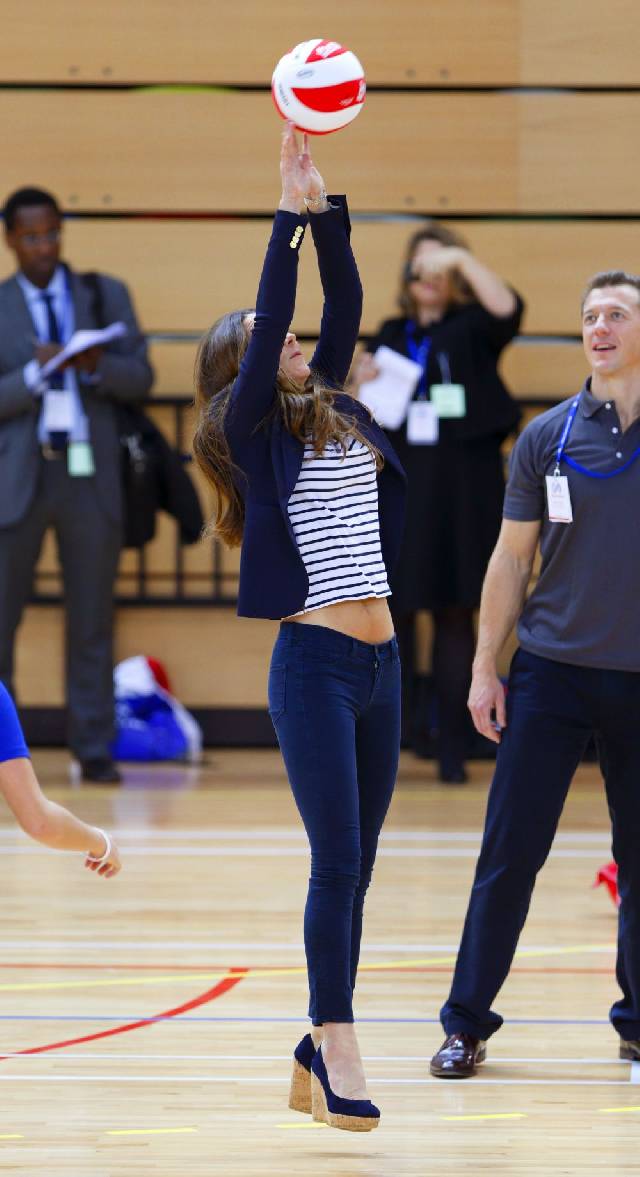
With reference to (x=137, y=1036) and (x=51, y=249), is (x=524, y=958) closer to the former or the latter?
(x=137, y=1036)

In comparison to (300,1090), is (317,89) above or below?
above

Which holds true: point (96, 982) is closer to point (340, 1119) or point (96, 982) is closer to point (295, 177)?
point (340, 1119)

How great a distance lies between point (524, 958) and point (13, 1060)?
57.4 inches

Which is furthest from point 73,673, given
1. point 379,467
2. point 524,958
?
point 379,467

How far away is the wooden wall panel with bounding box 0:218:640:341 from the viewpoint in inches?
313

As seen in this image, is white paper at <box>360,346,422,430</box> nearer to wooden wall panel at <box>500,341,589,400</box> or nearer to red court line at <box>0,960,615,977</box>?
wooden wall panel at <box>500,341,589,400</box>

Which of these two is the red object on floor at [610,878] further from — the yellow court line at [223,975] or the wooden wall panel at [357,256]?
the wooden wall panel at [357,256]

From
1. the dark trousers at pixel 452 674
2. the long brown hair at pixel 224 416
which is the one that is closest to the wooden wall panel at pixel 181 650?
the dark trousers at pixel 452 674

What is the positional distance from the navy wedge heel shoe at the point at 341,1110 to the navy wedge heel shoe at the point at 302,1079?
0.43ft

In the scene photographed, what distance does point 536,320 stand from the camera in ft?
26.1

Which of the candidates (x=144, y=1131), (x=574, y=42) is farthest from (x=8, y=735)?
(x=574, y=42)

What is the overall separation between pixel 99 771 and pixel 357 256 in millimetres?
2507

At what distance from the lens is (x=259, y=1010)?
4.11 metres

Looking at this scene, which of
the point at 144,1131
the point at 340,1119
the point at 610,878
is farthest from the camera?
the point at 610,878
